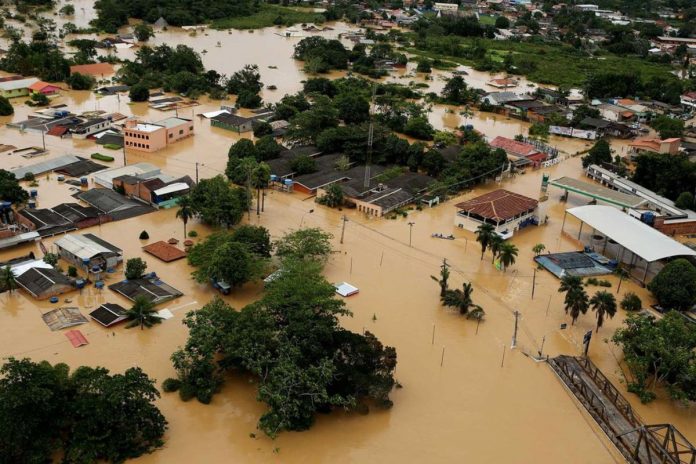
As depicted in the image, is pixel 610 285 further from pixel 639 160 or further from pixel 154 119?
pixel 154 119

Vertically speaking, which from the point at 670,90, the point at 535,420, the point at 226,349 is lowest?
the point at 535,420

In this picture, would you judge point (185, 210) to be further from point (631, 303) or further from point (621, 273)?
point (621, 273)

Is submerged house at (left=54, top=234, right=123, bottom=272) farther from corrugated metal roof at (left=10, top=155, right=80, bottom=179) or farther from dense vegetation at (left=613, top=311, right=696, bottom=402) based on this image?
dense vegetation at (left=613, top=311, right=696, bottom=402)

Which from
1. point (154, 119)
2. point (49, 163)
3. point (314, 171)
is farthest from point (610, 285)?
point (154, 119)

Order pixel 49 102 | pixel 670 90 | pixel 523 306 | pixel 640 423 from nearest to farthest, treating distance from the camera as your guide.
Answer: pixel 640 423
pixel 523 306
pixel 49 102
pixel 670 90

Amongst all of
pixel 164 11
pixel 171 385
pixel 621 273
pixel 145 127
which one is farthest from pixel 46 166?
pixel 164 11

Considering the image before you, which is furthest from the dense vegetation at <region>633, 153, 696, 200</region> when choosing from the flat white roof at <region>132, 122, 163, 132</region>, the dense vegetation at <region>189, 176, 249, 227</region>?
the flat white roof at <region>132, 122, 163, 132</region>
